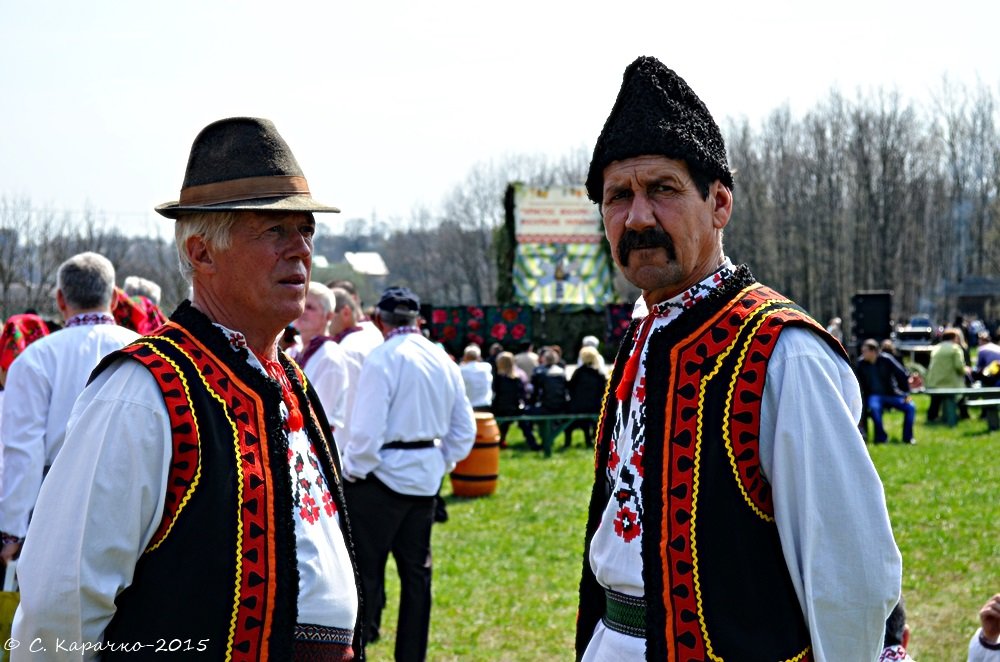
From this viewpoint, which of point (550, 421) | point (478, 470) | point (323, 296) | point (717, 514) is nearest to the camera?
point (717, 514)

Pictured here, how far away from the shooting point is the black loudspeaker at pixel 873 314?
23625 millimetres

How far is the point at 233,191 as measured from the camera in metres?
2.53

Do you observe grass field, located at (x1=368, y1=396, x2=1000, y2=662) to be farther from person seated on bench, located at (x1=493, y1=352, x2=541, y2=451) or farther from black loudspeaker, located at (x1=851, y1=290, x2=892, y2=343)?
black loudspeaker, located at (x1=851, y1=290, x2=892, y2=343)

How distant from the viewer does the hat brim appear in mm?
2510

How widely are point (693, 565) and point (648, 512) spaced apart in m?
0.16

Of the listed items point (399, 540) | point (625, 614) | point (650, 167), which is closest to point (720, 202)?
point (650, 167)

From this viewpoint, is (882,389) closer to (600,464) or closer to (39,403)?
(39,403)

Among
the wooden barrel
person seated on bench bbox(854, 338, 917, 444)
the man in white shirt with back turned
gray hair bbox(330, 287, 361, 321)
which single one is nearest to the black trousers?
the man in white shirt with back turned

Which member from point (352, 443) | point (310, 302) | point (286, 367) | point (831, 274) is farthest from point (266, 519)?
point (831, 274)

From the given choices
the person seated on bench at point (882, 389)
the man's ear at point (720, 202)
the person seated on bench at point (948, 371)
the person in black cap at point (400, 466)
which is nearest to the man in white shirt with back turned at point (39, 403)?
the person in black cap at point (400, 466)

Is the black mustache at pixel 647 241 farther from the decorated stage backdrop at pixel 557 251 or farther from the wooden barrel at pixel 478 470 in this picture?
the decorated stage backdrop at pixel 557 251

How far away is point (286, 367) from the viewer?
9.39ft

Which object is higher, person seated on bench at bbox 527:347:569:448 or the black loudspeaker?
the black loudspeaker

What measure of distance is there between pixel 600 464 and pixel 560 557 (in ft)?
18.9
